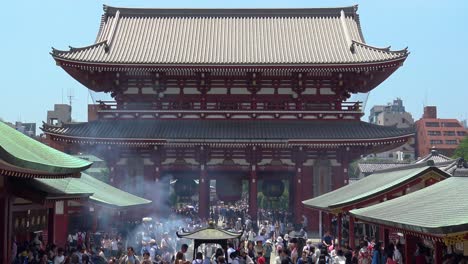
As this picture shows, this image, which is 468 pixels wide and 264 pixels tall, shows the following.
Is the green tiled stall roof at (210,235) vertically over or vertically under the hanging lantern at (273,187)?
under

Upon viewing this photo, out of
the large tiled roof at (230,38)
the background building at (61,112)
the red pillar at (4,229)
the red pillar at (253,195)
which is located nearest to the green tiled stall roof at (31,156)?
the red pillar at (4,229)

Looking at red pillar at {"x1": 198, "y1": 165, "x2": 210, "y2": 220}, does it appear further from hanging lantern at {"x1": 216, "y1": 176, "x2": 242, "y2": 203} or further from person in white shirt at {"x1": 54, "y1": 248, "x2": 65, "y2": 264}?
person in white shirt at {"x1": 54, "y1": 248, "x2": 65, "y2": 264}

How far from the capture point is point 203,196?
38500 mm

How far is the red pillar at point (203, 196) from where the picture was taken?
1512 inches

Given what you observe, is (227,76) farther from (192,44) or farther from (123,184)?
(123,184)

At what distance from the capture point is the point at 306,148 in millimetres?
38562

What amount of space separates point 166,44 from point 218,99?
261 inches

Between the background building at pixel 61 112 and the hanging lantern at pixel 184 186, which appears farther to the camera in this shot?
the background building at pixel 61 112

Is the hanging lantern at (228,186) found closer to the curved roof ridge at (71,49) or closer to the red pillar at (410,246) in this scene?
the curved roof ridge at (71,49)

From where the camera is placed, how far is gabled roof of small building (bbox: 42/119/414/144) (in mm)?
37344

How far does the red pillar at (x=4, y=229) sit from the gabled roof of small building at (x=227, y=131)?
1970cm

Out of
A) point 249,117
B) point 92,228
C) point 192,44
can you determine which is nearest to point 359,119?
point 249,117

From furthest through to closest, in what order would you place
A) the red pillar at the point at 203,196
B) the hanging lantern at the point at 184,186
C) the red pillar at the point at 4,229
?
the hanging lantern at the point at 184,186 → the red pillar at the point at 203,196 → the red pillar at the point at 4,229

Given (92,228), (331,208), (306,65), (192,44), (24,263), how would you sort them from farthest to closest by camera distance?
(192,44), (306,65), (92,228), (331,208), (24,263)
